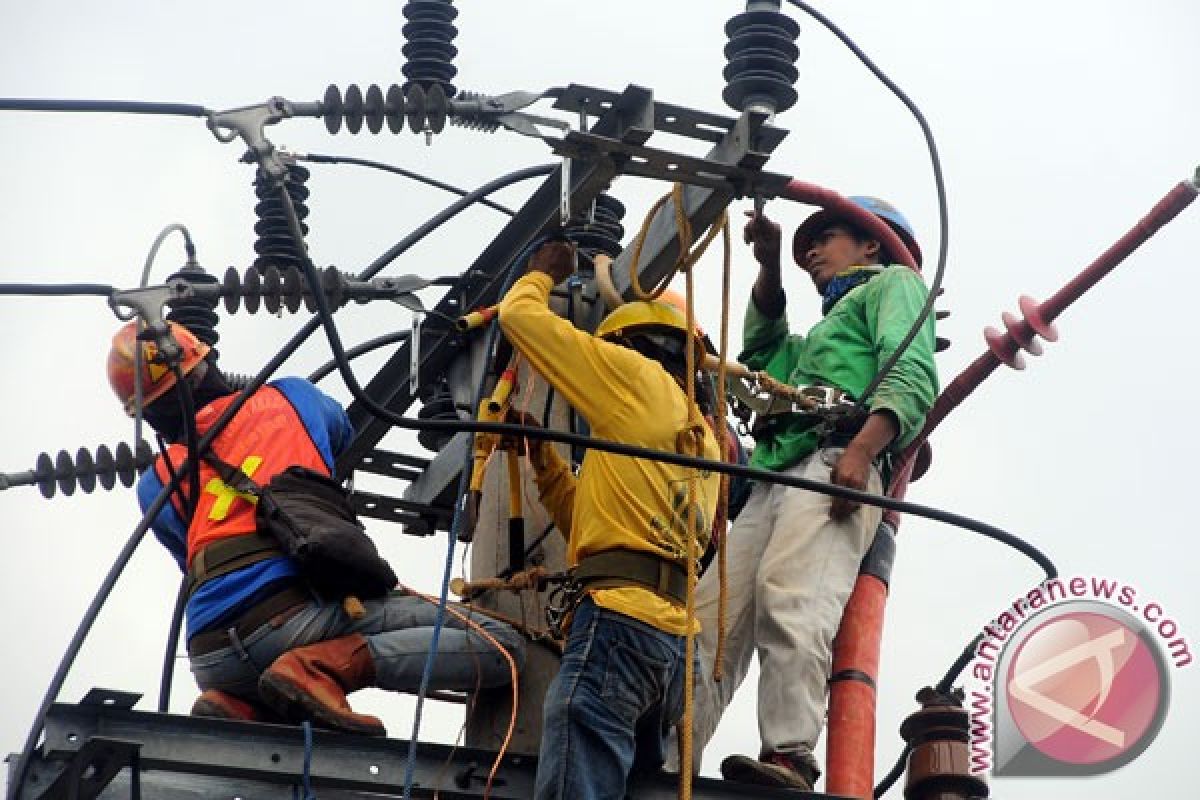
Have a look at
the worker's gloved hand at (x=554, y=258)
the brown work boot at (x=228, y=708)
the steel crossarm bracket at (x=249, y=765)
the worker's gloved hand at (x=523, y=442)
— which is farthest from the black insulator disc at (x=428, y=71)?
the steel crossarm bracket at (x=249, y=765)

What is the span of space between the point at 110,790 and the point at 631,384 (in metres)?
2.19

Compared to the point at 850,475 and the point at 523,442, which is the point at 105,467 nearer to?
the point at 523,442

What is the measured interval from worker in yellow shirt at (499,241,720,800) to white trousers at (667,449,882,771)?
2.43ft

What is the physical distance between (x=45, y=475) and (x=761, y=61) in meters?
3.41

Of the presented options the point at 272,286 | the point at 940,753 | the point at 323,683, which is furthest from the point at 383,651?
the point at 940,753

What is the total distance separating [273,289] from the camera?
1098 centimetres

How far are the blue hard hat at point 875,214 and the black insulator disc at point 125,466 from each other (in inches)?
112

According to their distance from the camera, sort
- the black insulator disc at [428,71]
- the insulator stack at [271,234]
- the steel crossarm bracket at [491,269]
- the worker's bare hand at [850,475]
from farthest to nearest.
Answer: the insulator stack at [271,234] → the black insulator disc at [428,71] → the worker's bare hand at [850,475] → the steel crossarm bracket at [491,269]

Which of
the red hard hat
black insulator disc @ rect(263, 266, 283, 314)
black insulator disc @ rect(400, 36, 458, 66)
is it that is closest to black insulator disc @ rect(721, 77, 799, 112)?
black insulator disc @ rect(400, 36, 458, 66)

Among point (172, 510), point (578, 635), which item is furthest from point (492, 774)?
point (172, 510)

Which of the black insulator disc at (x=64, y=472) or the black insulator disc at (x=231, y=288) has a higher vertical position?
the black insulator disc at (x=231, y=288)

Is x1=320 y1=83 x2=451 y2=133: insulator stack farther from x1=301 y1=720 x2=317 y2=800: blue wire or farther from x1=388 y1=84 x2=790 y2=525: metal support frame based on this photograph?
x1=301 y1=720 x2=317 y2=800: blue wire

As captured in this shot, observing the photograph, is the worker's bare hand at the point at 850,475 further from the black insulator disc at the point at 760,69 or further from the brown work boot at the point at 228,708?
the brown work boot at the point at 228,708

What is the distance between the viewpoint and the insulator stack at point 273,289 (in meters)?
10.9
